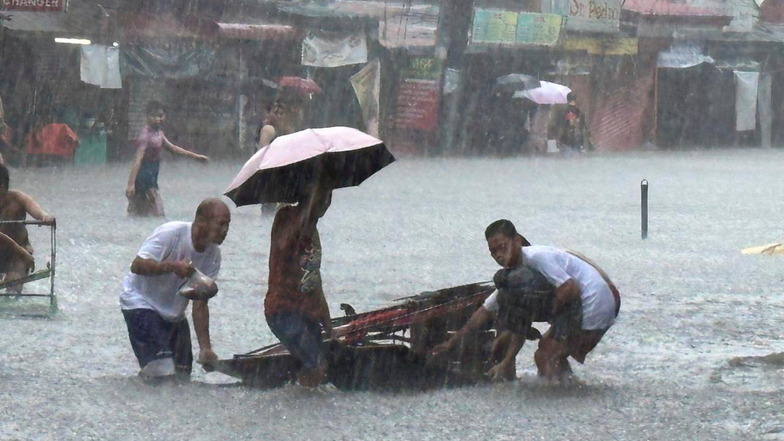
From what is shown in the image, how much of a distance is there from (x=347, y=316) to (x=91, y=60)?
22.1 m

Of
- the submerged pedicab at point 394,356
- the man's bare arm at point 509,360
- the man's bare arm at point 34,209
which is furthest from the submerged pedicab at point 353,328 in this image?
the man's bare arm at point 34,209

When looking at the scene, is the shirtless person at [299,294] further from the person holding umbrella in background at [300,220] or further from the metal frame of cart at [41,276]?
the metal frame of cart at [41,276]

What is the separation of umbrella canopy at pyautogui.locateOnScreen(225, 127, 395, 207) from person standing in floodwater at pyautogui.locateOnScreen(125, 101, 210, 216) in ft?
29.1

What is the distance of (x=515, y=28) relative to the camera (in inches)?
1522

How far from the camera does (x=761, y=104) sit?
45.8 metres

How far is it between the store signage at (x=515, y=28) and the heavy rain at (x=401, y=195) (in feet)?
0.23

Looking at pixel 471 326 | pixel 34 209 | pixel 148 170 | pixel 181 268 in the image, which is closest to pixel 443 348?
pixel 471 326

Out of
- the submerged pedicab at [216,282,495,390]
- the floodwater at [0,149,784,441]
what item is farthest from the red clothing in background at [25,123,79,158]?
the submerged pedicab at [216,282,495,390]

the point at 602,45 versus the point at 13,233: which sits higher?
the point at 602,45

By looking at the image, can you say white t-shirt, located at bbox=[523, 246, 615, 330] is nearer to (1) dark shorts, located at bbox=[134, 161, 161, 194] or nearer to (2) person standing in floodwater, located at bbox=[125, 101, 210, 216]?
(2) person standing in floodwater, located at bbox=[125, 101, 210, 216]

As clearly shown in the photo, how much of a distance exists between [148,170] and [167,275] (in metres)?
9.38

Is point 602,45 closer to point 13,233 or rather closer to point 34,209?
point 13,233

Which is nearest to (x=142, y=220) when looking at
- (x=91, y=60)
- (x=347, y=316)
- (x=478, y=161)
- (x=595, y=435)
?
(x=347, y=316)

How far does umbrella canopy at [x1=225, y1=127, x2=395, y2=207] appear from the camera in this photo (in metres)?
6.67
